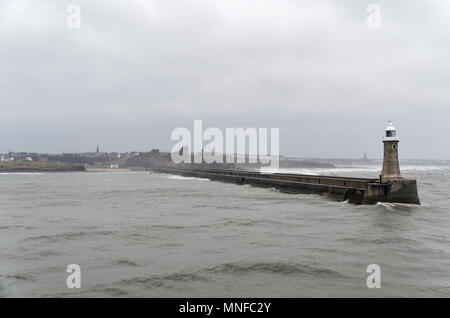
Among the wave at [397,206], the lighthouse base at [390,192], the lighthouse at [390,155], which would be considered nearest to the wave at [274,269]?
the wave at [397,206]

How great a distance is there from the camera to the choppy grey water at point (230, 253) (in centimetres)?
870

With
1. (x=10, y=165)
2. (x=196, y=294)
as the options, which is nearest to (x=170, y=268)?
(x=196, y=294)

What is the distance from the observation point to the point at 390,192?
2175cm

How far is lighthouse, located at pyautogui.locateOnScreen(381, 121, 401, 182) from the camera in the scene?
21.8 m

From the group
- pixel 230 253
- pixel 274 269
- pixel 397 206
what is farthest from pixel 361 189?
pixel 274 269

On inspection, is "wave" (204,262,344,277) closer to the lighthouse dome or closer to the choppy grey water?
the choppy grey water

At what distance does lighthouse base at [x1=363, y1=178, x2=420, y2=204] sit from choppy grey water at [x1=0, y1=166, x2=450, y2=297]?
1239 millimetres

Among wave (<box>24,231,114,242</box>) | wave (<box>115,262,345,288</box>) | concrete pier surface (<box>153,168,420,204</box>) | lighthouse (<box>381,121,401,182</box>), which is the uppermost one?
lighthouse (<box>381,121,401,182</box>)

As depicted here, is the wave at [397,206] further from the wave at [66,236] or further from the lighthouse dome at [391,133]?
the wave at [66,236]

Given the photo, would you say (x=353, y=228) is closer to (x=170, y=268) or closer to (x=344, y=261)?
(x=344, y=261)

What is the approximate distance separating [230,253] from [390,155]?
14408mm

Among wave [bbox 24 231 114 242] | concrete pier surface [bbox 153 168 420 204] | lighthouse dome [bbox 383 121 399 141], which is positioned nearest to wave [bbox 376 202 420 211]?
concrete pier surface [bbox 153 168 420 204]

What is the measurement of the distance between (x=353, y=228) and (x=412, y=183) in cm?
902
